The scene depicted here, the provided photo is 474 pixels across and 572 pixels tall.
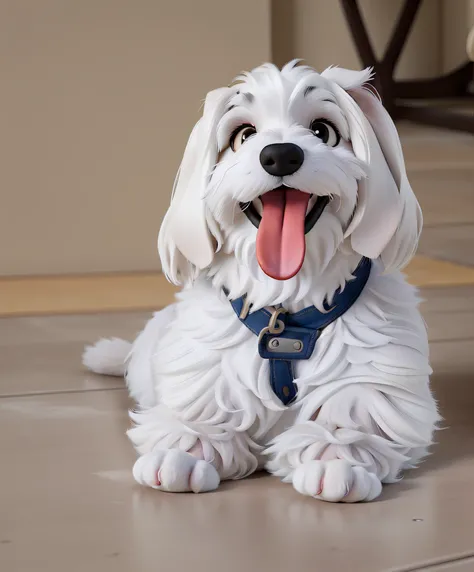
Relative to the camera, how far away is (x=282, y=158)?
44.4 inches

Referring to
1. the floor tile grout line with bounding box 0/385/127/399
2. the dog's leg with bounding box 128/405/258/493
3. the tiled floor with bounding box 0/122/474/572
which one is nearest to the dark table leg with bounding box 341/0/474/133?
the tiled floor with bounding box 0/122/474/572

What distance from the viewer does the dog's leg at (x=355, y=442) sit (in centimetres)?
118

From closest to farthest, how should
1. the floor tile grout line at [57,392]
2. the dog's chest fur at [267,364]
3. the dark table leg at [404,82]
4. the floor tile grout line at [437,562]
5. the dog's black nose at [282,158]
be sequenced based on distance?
1. the floor tile grout line at [437,562]
2. the dog's black nose at [282,158]
3. the dog's chest fur at [267,364]
4. the floor tile grout line at [57,392]
5. the dark table leg at [404,82]

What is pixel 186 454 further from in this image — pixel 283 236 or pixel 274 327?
pixel 283 236

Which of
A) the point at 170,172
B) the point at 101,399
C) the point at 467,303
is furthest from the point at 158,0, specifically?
the point at 101,399

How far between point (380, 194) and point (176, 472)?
1.38ft

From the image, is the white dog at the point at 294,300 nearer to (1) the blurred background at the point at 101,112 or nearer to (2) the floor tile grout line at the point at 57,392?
(2) the floor tile grout line at the point at 57,392

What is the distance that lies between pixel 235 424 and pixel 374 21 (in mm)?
3332

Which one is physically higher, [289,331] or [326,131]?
[326,131]

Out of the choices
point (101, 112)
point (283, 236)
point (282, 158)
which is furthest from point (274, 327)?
point (101, 112)

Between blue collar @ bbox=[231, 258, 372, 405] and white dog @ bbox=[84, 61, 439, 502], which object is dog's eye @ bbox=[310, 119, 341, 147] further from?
blue collar @ bbox=[231, 258, 372, 405]

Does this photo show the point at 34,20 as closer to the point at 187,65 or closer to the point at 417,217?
the point at 187,65

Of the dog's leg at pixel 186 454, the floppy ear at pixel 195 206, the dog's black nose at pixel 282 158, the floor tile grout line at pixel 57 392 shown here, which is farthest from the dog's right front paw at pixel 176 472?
the floor tile grout line at pixel 57 392

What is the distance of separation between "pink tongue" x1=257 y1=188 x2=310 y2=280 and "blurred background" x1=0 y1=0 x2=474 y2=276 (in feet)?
6.47
